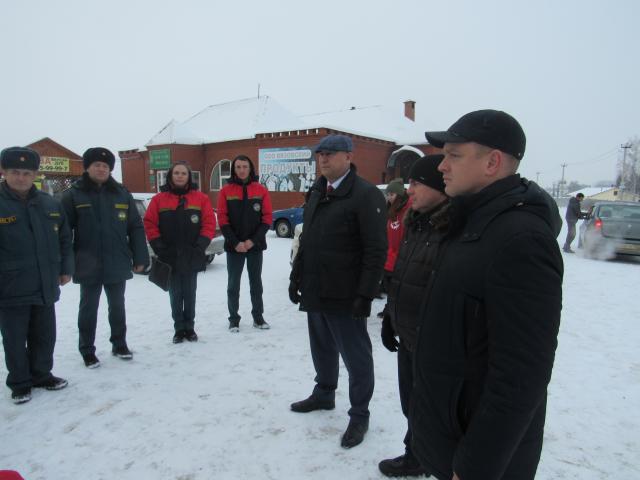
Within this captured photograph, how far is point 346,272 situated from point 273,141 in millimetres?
18315

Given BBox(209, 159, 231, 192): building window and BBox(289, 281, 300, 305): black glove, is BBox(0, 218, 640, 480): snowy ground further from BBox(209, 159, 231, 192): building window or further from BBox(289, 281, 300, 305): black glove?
BBox(209, 159, 231, 192): building window

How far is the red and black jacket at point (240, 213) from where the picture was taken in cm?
498

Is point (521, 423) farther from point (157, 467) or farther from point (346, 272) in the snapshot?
point (157, 467)

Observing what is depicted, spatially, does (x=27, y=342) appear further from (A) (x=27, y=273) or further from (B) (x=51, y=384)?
(A) (x=27, y=273)

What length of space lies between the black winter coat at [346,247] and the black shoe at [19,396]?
247 centimetres

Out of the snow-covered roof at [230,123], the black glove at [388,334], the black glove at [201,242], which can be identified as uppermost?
the snow-covered roof at [230,123]

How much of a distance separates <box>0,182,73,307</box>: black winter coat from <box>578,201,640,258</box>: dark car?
41.2 ft

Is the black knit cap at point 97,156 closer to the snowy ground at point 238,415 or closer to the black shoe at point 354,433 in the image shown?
the snowy ground at point 238,415

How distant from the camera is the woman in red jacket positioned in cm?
457

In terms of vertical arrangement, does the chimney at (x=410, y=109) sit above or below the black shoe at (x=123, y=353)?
above

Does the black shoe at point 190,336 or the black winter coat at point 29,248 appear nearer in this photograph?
the black winter coat at point 29,248

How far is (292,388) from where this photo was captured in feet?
Result: 11.8

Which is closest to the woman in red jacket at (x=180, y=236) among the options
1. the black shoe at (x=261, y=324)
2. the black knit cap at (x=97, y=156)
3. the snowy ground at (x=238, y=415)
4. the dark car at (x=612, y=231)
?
the snowy ground at (x=238, y=415)

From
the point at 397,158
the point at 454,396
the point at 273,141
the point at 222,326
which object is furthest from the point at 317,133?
the point at 454,396
